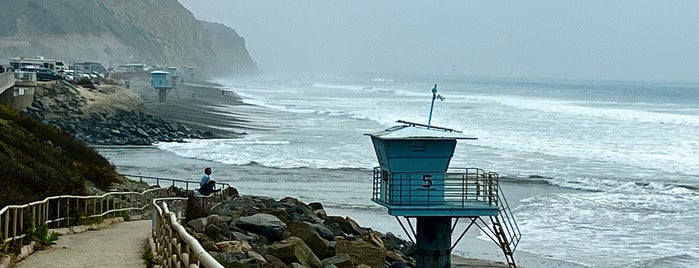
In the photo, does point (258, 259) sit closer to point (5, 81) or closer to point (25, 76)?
point (5, 81)

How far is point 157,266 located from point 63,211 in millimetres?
5518

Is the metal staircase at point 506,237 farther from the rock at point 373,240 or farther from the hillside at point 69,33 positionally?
the hillside at point 69,33

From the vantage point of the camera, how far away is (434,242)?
17859 millimetres

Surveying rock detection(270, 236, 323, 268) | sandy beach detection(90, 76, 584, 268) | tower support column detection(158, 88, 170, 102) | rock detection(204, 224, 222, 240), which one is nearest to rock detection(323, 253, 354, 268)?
rock detection(270, 236, 323, 268)

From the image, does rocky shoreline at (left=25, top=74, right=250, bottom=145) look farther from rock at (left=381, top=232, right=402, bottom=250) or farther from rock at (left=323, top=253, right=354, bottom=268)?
rock at (left=323, top=253, right=354, bottom=268)

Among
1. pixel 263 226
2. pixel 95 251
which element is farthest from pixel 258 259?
pixel 263 226

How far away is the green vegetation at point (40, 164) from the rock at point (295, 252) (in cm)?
378

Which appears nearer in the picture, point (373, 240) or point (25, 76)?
point (373, 240)

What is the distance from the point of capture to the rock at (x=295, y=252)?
48.5 feet

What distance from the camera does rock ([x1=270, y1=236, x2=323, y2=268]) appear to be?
48.5 feet

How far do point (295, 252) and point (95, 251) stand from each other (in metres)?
2.81

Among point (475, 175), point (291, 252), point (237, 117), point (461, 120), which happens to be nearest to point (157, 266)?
point (291, 252)

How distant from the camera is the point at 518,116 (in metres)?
80.9

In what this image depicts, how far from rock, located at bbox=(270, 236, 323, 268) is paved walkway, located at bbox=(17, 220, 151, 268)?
6.36 ft
